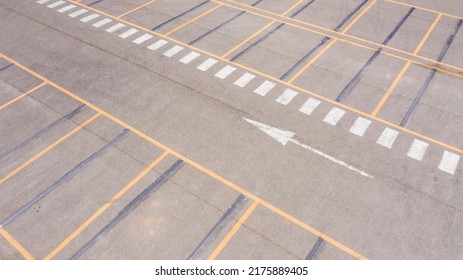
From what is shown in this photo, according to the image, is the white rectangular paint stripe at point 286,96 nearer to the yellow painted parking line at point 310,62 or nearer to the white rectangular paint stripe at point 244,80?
the yellow painted parking line at point 310,62

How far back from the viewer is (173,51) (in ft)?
63.1

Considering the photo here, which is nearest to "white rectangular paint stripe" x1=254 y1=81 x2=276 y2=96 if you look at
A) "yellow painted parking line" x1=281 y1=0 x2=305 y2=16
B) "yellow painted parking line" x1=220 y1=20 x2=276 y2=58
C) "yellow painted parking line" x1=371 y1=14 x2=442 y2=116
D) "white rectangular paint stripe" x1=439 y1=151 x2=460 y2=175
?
"yellow painted parking line" x1=220 y1=20 x2=276 y2=58

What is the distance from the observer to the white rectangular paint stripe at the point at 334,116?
14930 mm

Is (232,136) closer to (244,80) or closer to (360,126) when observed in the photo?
(244,80)

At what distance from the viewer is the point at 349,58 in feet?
61.3

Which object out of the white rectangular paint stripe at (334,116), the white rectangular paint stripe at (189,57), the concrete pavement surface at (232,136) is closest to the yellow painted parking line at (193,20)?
the concrete pavement surface at (232,136)

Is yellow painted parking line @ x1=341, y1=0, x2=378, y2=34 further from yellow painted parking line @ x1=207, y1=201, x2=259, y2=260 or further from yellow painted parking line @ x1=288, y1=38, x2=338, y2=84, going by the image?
yellow painted parking line @ x1=207, y1=201, x2=259, y2=260

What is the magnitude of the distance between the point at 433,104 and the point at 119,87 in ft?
49.5

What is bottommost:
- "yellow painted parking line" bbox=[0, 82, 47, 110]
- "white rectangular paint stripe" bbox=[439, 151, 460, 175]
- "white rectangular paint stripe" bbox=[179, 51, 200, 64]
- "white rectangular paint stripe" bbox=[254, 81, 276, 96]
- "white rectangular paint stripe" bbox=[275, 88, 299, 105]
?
"white rectangular paint stripe" bbox=[439, 151, 460, 175]

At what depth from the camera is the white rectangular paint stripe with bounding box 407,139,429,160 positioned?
13477 millimetres

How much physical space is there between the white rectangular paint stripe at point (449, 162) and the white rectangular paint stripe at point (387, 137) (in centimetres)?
192

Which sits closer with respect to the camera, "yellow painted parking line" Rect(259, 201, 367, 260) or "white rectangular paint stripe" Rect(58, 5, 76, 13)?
"yellow painted parking line" Rect(259, 201, 367, 260)

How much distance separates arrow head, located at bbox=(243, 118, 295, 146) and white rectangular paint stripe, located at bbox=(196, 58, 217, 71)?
4941 millimetres

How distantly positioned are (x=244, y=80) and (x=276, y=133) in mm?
4045
